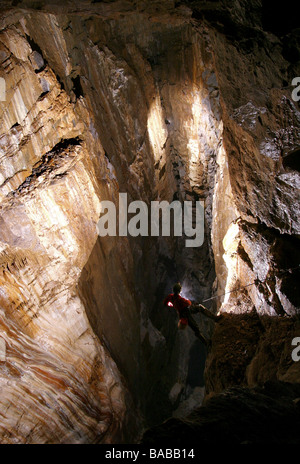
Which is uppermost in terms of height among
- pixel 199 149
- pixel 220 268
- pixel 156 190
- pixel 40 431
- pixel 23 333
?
pixel 199 149

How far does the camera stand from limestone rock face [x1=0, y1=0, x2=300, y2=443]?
4.49 m

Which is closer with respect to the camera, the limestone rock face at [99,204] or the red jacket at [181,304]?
the limestone rock face at [99,204]

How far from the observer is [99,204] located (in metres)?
6.00

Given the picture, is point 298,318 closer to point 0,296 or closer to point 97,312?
point 97,312

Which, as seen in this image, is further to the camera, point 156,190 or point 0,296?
point 156,190

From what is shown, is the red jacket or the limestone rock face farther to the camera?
the red jacket

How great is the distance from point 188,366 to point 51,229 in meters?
10.2

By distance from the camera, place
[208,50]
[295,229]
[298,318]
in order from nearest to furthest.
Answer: [298,318]
[295,229]
[208,50]

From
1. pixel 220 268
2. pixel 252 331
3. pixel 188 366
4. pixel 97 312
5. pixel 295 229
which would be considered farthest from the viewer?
pixel 188 366

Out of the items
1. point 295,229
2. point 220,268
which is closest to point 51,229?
point 295,229

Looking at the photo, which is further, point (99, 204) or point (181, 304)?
point (181, 304)

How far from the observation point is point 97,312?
6.23m

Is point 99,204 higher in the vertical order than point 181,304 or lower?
higher

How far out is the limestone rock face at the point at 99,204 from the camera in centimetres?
449
